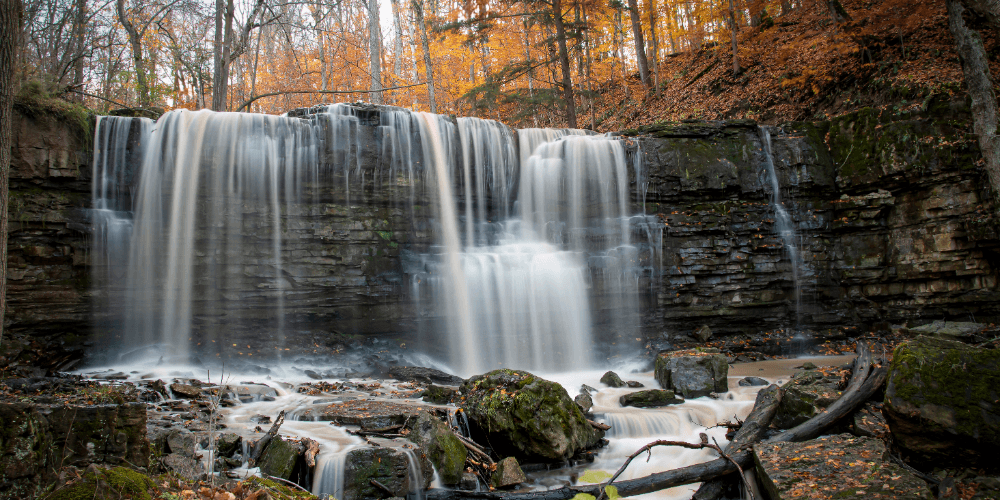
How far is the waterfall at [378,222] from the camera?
9.75 metres

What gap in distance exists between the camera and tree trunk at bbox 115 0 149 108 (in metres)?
12.9

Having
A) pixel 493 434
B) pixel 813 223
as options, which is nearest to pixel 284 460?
pixel 493 434

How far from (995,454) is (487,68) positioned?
83.6 feet

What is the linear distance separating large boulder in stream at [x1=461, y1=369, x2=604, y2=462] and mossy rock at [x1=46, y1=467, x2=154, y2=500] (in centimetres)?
393

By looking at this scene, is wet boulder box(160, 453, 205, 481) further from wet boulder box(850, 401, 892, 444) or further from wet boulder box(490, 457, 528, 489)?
wet boulder box(850, 401, 892, 444)

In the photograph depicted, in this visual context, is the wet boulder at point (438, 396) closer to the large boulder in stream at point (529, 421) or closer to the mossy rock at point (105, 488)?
the large boulder in stream at point (529, 421)

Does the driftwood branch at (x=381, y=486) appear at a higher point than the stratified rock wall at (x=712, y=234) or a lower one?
lower

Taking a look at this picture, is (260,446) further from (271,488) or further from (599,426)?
(599,426)

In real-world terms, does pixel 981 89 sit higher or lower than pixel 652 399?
higher

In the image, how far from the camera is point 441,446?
16.7 ft

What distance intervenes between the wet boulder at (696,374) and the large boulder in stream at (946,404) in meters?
3.74

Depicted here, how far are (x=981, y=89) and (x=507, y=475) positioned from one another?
1068 cm

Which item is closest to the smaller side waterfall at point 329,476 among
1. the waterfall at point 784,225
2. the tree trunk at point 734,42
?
the waterfall at point 784,225

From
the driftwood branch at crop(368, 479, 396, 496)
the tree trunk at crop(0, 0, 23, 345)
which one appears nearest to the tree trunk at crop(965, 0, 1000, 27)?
the driftwood branch at crop(368, 479, 396, 496)
